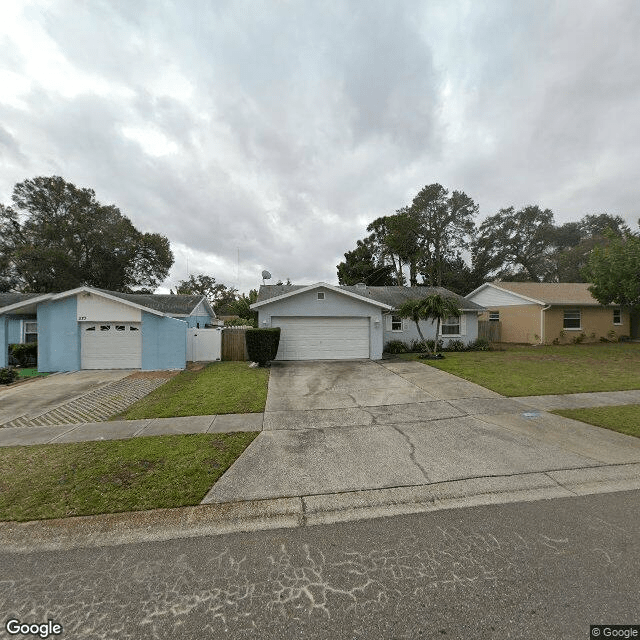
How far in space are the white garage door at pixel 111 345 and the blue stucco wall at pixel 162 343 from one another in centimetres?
36

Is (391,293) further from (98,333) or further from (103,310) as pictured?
(98,333)

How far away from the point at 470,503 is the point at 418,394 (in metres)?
4.82

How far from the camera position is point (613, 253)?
49.9 ft

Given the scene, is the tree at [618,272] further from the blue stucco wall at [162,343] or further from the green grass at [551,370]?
the blue stucco wall at [162,343]

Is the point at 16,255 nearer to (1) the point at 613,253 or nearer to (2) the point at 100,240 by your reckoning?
(2) the point at 100,240

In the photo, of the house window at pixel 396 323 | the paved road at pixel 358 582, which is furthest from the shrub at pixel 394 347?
the paved road at pixel 358 582

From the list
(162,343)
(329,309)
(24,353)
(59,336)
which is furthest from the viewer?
(329,309)

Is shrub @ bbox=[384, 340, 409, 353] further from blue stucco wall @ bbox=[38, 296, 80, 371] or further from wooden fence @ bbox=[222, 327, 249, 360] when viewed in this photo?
blue stucco wall @ bbox=[38, 296, 80, 371]

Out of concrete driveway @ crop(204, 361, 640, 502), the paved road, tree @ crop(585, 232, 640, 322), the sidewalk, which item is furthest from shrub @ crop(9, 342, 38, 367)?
tree @ crop(585, 232, 640, 322)

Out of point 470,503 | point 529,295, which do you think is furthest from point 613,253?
point 470,503

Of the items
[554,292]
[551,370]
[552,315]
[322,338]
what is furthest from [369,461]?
[554,292]

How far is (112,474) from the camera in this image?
3936mm

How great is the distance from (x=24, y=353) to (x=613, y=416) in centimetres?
2034

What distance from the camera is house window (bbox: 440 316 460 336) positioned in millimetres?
17938
